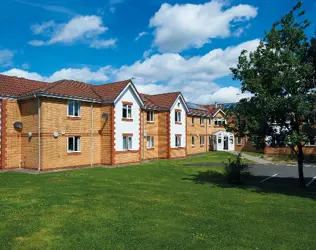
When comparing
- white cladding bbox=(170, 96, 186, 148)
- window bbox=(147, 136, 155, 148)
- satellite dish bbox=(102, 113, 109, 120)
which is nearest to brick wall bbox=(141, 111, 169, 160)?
window bbox=(147, 136, 155, 148)

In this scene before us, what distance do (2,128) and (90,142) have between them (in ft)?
22.8

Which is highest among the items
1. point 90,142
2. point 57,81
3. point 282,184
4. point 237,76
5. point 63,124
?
point 57,81

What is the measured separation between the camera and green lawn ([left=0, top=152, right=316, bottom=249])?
7.27 metres

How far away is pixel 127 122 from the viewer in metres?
27.2

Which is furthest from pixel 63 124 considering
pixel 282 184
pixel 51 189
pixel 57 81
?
pixel 282 184

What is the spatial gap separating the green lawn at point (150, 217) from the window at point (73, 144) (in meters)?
7.60

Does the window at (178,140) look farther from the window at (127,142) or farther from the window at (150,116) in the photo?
the window at (127,142)

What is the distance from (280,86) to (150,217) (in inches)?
369

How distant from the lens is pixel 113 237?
24.8 feet

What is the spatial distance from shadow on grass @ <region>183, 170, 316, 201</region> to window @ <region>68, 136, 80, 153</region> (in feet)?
33.7

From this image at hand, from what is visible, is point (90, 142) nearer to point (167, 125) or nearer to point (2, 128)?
point (2, 128)

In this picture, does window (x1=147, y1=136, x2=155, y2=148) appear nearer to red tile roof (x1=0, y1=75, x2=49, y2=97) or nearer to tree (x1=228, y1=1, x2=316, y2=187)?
red tile roof (x1=0, y1=75, x2=49, y2=97)

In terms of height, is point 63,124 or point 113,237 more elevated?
point 63,124

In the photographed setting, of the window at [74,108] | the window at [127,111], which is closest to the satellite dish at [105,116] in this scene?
the window at [127,111]
